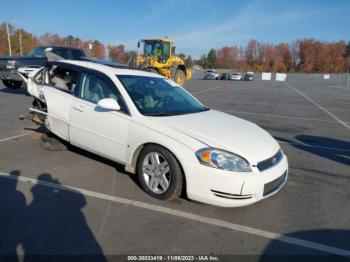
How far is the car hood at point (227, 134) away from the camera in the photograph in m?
3.41

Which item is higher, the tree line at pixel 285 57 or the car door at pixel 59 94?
the tree line at pixel 285 57

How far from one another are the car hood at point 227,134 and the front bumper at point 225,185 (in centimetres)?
22

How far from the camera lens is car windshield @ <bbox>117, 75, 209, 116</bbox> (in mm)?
4156

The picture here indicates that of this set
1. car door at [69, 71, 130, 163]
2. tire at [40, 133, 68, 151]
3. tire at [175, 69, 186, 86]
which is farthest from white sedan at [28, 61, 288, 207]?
tire at [175, 69, 186, 86]

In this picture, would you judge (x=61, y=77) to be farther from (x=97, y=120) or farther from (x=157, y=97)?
(x=157, y=97)

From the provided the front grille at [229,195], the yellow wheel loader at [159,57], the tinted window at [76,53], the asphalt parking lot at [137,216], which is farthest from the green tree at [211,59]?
the front grille at [229,195]

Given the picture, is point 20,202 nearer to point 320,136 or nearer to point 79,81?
point 79,81

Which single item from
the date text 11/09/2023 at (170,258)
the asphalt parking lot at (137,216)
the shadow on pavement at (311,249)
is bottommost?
the shadow on pavement at (311,249)

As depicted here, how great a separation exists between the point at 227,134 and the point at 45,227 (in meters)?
2.24

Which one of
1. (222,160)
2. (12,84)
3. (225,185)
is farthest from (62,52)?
(225,185)

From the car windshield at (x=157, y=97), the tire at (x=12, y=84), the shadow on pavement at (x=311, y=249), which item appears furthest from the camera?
the tire at (x=12, y=84)

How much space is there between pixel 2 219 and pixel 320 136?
719cm

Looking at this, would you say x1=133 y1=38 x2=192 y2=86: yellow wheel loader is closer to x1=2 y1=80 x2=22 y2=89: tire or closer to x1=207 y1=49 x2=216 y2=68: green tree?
x1=2 y1=80 x2=22 y2=89: tire

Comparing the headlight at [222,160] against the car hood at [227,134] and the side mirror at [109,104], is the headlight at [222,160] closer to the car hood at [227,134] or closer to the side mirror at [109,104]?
the car hood at [227,134]
